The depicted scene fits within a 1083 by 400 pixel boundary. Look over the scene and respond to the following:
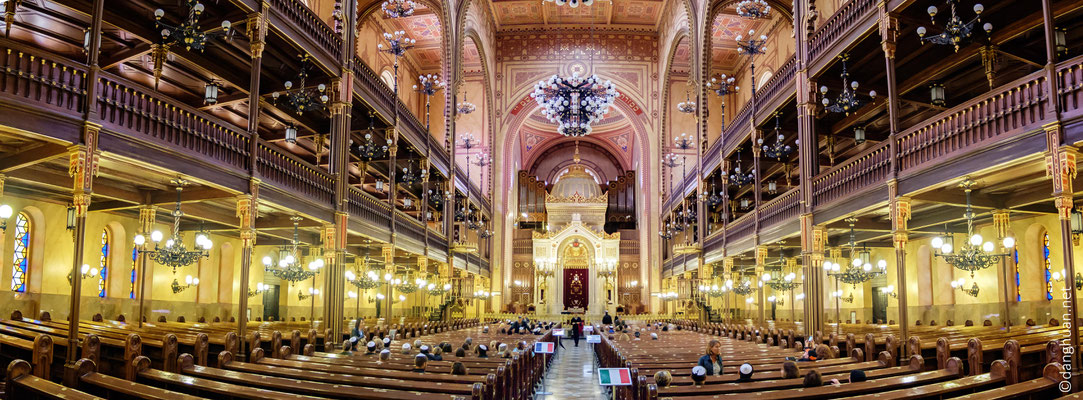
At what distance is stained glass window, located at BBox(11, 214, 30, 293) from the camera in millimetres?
Answer: 17875

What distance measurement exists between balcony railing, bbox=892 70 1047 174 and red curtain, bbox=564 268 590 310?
35153 mm

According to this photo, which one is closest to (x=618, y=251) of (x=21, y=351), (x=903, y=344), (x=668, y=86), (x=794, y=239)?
(x=668, y=86)

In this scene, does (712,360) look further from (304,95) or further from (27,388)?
(304,95)

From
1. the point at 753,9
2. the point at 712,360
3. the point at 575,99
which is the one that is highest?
the point at 753,9

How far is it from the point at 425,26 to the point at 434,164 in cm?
1233

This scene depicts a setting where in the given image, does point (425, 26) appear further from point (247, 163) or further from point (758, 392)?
point (758, 392)

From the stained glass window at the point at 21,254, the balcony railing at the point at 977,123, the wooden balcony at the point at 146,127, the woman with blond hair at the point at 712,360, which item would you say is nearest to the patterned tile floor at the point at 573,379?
the woman with blond hair at the point at 712,360

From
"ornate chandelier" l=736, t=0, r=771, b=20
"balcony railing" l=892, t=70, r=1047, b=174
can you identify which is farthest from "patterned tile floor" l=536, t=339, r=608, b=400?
"ornate chandelier" l=736, t=0, r=771, b=20

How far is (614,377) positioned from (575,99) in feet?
56.4

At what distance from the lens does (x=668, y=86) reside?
139 ft

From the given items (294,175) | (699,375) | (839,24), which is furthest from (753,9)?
(699,375)

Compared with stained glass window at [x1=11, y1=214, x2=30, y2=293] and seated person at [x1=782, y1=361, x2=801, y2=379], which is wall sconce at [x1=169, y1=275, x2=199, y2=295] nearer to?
stained glass window at [x1=11, y1=214, x2=30, y2=293]

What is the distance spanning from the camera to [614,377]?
709 centimetres

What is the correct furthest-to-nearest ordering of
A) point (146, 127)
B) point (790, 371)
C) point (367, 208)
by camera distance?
point (367, 208)
point (146, 127)
point (790, 371)
